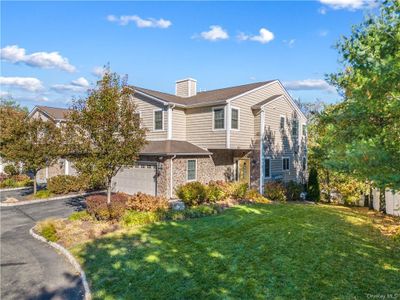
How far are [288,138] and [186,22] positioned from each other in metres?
12.9

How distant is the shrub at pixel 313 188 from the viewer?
2177 cm

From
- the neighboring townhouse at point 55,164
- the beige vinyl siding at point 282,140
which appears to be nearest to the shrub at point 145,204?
the beige vinyl siding at point 282,140

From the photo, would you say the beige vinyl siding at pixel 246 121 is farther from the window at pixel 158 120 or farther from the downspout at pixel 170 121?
the window at pixel 158 120

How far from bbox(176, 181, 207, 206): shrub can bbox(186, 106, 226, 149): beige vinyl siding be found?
13.1ft

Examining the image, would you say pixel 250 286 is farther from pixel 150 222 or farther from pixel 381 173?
pixel 150 222

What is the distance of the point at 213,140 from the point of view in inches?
766

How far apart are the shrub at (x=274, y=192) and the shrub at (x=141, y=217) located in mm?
9175

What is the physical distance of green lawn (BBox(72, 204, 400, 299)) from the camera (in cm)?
646

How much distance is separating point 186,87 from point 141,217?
15038mm

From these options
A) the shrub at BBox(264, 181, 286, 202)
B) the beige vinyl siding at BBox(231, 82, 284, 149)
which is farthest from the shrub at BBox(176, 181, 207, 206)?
the shrub at BBox(264, 181, 286, 202)

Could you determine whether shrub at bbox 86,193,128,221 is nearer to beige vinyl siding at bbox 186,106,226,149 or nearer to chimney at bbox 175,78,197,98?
beige vinyl siding at bbox 186,106,226,149

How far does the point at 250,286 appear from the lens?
6.60 m

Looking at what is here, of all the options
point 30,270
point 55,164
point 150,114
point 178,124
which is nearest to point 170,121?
point 178,124

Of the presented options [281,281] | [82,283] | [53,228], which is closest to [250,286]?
[281,281]
